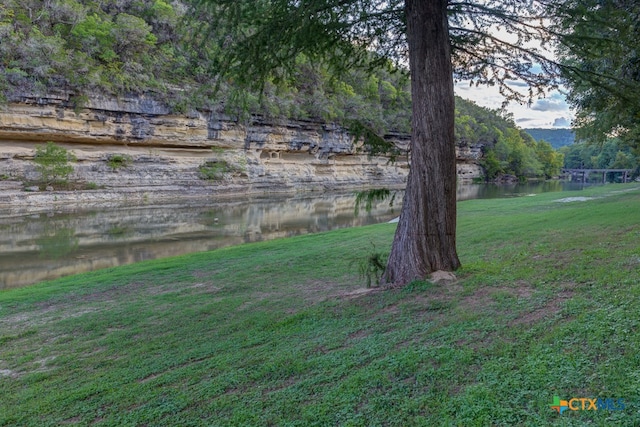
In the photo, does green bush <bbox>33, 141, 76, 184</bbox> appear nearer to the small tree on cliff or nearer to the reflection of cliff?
the reflection of cliff

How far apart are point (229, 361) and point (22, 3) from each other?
4984cm

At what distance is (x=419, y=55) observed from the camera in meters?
6.02

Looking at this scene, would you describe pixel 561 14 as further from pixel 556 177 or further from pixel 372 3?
pixel 556 177

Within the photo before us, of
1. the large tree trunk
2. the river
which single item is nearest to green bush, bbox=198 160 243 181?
the river

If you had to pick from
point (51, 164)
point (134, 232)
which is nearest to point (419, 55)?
point (134, 232)

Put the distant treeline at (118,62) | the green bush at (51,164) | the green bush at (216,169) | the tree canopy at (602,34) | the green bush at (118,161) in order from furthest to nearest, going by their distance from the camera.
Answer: the green bush at (216,169) < the green bush at (118,161) < the distant treeline at (118,62) < the green bush at (51,164) < the tree canopy at (602,34)

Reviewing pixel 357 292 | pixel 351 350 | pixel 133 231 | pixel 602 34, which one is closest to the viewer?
pixel 351 350

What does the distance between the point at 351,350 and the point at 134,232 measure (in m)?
20.1

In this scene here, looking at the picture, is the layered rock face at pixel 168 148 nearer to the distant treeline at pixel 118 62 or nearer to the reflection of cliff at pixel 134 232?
the distant treeline at pixel 118 62

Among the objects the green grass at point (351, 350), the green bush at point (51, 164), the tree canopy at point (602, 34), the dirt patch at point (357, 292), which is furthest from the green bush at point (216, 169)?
the tree canopy at point (602, 34)

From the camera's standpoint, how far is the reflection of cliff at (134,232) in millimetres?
15008

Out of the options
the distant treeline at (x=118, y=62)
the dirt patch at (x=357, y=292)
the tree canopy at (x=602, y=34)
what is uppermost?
the distant treeline at (x=118, y=62)

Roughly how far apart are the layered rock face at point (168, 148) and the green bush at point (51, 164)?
705 millimetres

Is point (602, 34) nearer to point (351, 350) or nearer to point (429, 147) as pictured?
point (429, 147)
